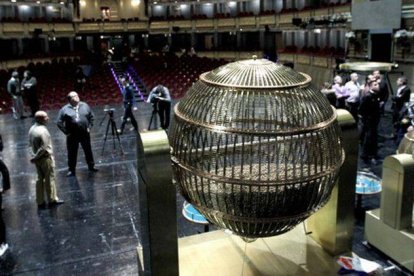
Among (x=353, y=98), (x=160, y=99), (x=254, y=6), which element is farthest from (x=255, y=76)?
(x=254, y=6)

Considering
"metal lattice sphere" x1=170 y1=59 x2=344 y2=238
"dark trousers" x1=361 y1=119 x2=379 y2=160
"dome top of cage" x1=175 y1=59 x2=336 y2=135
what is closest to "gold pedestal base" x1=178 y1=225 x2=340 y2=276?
"metal lattice sphere" x1=170 y1=59 x2=344 y2=238

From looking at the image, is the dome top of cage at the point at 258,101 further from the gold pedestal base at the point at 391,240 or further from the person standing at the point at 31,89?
the person standing at the point at 31,89

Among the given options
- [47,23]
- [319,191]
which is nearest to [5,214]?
[319,191]

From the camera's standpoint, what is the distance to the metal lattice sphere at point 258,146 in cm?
232

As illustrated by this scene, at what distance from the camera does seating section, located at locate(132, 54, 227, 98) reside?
2119 centimetres

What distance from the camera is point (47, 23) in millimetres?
30250

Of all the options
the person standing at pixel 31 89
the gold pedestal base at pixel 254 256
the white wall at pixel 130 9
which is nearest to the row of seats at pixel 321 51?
the person standing at pixel 31 89

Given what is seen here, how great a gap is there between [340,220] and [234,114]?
155 cm

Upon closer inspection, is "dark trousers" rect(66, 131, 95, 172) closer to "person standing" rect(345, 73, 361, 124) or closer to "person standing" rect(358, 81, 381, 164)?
"person standing" rect(358, 81, 381, 164)

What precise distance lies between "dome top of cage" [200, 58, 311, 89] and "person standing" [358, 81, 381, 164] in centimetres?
641

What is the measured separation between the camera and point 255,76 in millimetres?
2465

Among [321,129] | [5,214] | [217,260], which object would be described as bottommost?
[5,214]

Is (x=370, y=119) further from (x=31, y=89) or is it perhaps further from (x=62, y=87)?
(x=62, y=87)

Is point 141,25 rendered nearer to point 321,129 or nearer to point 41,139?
point 41,139
